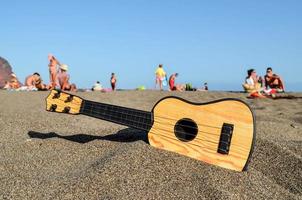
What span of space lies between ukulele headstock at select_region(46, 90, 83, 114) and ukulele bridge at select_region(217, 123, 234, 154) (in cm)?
182

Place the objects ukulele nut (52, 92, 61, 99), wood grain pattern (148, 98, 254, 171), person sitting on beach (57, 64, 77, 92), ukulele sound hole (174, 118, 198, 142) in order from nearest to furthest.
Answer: wood grain pattern (148, 98, 254, 171)
ukulele sound hole (174, 118, 198, 142)
ukulele nut (52, 92, 61, 99)
person sitting on beach (57, 64, 77, 92)

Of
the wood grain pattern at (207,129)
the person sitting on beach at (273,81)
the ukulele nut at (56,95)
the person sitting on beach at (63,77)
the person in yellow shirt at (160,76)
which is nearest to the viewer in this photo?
the wood grain pattern at (207,129)

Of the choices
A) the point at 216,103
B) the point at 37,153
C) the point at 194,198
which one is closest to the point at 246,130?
the point at 216,103

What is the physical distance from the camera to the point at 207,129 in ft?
12.1

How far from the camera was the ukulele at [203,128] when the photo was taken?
11.5ft

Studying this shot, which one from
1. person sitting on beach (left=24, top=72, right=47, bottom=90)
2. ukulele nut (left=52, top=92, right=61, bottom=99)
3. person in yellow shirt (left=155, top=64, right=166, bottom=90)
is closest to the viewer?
ukulele nut (left=52, top=92, right=61, bottom=99)

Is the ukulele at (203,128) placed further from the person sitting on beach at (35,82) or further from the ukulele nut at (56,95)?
the person sitting on beach at (35,82)

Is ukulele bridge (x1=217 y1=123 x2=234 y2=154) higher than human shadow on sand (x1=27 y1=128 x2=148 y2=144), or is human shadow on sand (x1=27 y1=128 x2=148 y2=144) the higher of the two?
ukulele bridge (x1=217 y1=123 x2=234 y2=154)

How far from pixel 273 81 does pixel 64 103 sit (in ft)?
36.2

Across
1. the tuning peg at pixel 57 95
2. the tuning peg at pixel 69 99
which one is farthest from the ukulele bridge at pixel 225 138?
the tuning peg at pixel 57 95

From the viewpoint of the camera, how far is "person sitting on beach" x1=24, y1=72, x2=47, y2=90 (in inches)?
531

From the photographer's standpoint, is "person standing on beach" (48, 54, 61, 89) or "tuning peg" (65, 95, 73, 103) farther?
"person standing on beach" (48, 54, 61, 89)

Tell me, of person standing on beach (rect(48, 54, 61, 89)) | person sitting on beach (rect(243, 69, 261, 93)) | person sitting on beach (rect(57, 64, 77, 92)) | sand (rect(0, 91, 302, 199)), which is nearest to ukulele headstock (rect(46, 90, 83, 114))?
sand (rect(0, 91, 302, 199))

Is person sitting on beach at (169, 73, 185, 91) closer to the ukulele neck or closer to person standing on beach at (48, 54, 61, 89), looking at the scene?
person standing on beach at (48, 54, 61, 89)
